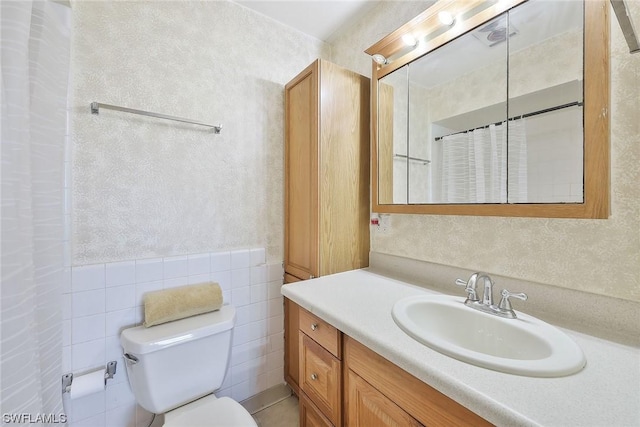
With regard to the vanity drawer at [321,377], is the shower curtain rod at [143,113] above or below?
above

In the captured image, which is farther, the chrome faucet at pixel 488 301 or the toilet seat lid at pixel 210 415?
the toilet seat lid at pixel 210 415

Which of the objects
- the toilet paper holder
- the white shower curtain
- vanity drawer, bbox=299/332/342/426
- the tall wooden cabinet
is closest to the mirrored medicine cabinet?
the tall wooden cabinet

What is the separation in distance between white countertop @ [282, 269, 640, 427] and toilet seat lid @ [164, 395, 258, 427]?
0.61m

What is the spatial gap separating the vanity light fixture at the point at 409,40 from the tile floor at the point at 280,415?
213 cm

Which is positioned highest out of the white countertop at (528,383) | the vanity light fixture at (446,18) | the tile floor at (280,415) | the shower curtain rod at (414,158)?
the vanity light fixture at (446,18)

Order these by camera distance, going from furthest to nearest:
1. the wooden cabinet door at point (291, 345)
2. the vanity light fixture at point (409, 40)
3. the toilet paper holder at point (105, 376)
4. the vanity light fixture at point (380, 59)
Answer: the wooden cabinet door at point (291, 345) → the vanity light fixture at point (380, 59) → the vanity light fixture at point (409, 40) → the toilet paper holder at point (105, 376)

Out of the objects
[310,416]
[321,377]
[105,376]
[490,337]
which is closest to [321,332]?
[321,377]

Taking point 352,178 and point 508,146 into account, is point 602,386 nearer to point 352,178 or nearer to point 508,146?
point 508,146

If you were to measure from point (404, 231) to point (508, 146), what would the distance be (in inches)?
23.7

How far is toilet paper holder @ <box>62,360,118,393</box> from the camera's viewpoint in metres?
1.08

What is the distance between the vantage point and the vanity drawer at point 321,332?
3.07 ft

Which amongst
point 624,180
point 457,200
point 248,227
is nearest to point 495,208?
point 457,200

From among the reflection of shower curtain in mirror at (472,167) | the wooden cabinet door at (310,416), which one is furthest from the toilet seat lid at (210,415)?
the reflection of shower curtain in mirror at (472,167)

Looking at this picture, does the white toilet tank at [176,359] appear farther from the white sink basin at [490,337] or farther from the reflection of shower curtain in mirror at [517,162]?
the reflection of shower curtain in mirror at [517,162]
